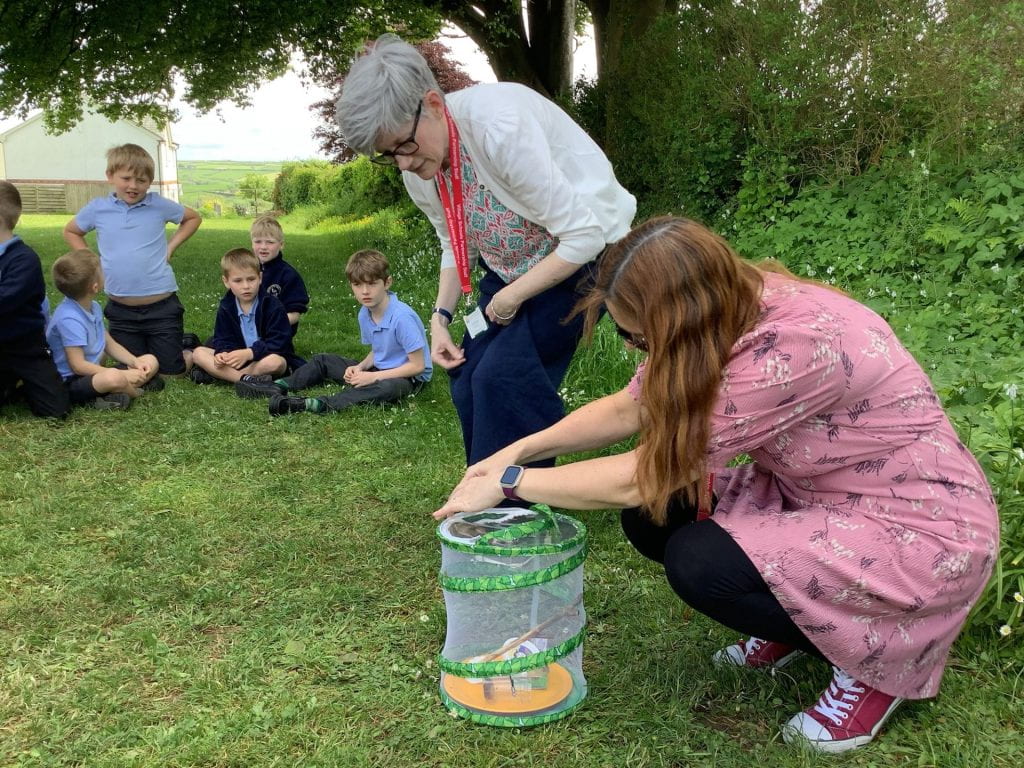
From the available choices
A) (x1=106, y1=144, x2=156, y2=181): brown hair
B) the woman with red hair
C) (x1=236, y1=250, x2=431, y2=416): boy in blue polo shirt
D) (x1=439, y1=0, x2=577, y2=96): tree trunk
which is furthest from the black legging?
(x1=439, y1=0, x2=577, y2=96): tree trunk

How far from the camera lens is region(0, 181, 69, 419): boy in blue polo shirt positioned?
5.14 metres

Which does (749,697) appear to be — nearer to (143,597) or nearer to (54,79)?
(143,597)

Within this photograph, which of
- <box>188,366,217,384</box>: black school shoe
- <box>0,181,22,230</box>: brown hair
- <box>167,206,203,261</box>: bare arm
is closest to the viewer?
<box>0,181,22,230</box>: brown hair

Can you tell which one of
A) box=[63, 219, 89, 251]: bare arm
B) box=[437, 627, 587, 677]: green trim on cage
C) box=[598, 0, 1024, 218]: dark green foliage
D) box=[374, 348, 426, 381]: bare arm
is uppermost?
box=[598, 0, 1024, 218]: dark green foliage

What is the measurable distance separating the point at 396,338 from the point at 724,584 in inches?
153

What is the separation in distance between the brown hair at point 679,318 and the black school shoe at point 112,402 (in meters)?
4.27

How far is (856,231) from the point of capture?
6.33 meters

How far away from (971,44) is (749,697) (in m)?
5.36

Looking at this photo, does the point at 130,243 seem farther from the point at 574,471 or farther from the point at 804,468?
the point at 804,468

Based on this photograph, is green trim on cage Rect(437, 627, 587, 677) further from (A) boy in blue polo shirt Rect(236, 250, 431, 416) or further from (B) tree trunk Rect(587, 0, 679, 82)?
(B) tree trunk Rect(587, 0, 679, 82)

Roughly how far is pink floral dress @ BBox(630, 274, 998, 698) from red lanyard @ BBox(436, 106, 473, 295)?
1.12m

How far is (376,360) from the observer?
5.85 m

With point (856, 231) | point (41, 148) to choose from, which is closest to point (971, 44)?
point (856, 231)

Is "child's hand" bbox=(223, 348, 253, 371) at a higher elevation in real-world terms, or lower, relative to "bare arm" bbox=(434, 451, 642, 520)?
lower
